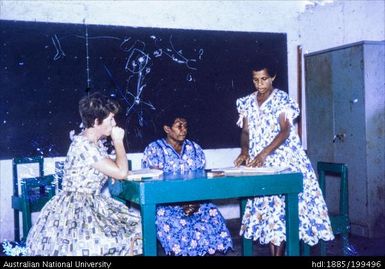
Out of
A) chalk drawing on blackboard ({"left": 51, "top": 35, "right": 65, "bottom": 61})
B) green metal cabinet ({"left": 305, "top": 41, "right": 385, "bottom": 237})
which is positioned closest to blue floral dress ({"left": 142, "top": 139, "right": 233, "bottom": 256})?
chalk drawing on blackboard ({"left": 51, "top": 35, "right": 65, "bottom": 61})

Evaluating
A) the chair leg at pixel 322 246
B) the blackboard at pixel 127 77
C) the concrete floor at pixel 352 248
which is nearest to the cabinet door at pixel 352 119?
the concrete floor at pixel 352 248

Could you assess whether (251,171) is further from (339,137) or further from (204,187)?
(339,137)

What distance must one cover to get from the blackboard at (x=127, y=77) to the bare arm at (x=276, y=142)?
85.6 inches

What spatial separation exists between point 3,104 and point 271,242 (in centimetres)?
305

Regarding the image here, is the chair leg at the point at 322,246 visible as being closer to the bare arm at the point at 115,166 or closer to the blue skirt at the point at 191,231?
the blue skirt at the point at 191,231

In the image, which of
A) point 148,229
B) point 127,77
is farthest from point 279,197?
point 127,77

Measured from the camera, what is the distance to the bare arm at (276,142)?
10.8 ft

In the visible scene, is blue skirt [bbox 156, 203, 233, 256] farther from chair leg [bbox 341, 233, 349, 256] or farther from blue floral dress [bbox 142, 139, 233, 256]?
chair leg [bbox 341, 233, 349, 256]

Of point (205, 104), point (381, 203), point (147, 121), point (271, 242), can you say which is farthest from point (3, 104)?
point (381, 203)

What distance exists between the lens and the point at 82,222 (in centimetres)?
261

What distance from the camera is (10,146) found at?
463 cm

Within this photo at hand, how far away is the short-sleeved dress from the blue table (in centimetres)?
17

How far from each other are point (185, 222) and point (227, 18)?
3.06 metres

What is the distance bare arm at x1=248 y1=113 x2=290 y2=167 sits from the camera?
10.8 ft
